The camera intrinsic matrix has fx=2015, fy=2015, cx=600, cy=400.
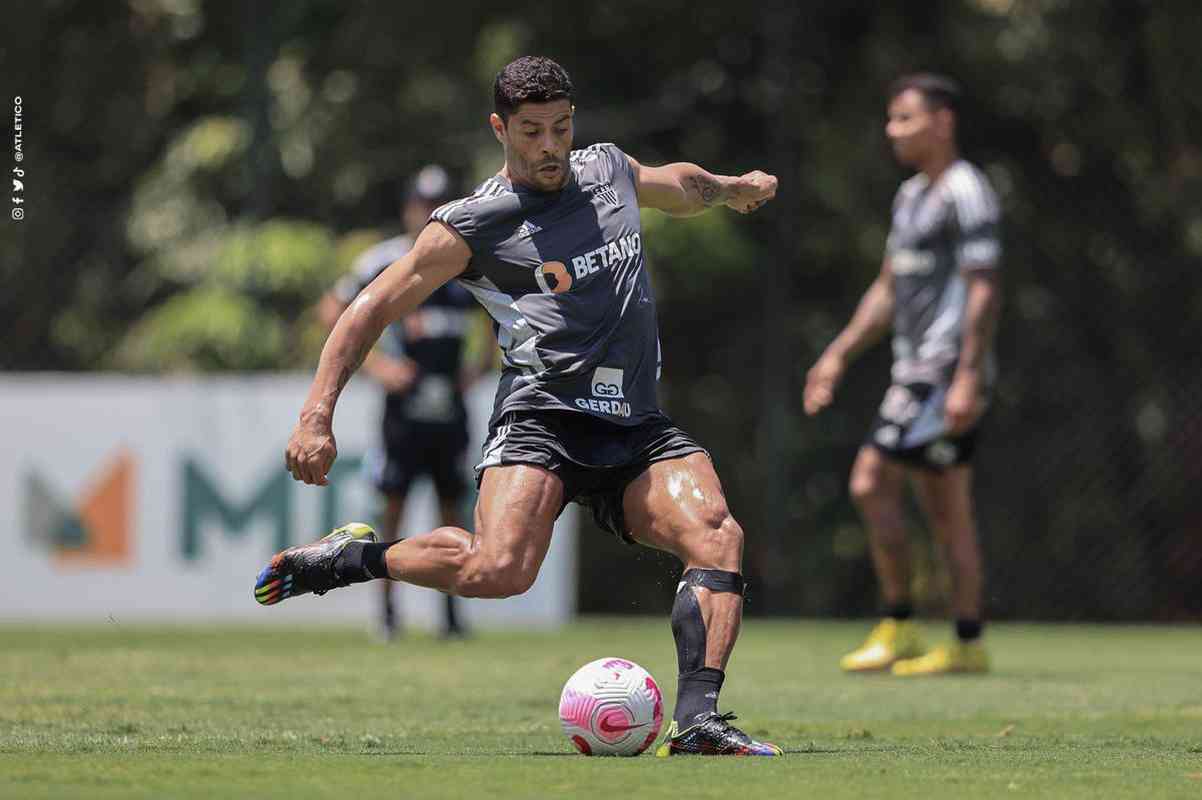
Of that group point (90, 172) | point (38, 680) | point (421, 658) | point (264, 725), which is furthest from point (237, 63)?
point (264, 725)

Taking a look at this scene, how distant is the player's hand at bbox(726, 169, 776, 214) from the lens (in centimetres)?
652

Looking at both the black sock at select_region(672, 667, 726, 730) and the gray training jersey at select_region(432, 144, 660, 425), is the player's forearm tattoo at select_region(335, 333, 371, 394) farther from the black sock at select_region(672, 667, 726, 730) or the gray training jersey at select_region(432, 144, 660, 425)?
the black sock at select_region(672, 667, 726, 730)

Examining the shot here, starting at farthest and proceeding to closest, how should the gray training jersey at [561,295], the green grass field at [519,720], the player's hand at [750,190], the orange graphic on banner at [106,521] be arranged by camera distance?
1. the orange graphic on banner at [106,521]
2. the player's hand at [750,190]
3. the gray training jersey at [561,295]
4. the green grass field at [519,720]

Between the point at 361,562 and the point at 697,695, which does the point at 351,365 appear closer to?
the point at 361,562

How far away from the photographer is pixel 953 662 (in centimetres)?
894

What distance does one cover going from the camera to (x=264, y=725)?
6.34 m

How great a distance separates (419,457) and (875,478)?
3.04 meters

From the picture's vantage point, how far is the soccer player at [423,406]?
36.5ft

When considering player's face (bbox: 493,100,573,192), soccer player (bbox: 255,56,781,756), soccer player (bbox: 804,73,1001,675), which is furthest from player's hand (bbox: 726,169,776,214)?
soccer player (bbox: 804,73,1001,675)

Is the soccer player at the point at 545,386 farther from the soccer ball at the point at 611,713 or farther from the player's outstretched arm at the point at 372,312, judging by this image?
the soccer ball at the point at 611,713

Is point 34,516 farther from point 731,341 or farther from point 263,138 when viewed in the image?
point 731,341

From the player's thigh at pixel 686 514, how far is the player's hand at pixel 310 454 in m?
0.92

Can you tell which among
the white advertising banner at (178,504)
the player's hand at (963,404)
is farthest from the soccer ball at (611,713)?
the white advertising banner at (178,504)

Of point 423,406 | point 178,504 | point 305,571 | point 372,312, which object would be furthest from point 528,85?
point 178,504
